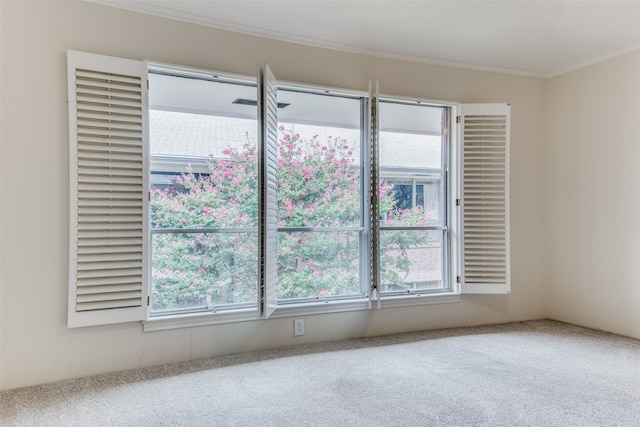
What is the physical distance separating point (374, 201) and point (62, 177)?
2183mm

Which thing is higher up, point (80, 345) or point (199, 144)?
point (199, 144)

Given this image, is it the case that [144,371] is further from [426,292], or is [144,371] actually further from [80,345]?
[426,292]

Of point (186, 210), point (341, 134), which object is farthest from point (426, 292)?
point (186, 210)

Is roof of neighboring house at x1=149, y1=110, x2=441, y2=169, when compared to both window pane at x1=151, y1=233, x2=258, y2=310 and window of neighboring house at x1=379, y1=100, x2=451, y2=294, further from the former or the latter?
window pane at x1=151, y1=233, x2=258, y2=310

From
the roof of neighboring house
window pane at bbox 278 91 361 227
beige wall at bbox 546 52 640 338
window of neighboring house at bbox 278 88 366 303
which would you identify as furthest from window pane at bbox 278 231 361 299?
beige wall at bbox 546 52 640 338

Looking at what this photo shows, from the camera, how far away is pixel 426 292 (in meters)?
3.81

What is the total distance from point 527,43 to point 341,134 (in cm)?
167

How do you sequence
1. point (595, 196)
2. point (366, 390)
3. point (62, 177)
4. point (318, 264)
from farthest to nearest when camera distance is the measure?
point (595, 196), point (318, 264), point (62, 177), point (366, 390)

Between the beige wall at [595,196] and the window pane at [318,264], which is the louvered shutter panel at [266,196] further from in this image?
the beige wall at [595,196]

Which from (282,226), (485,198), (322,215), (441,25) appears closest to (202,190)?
(282,226)

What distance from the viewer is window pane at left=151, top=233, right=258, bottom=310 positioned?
116 inches

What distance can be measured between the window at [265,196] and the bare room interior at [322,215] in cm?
2

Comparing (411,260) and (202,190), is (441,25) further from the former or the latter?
(202,190)

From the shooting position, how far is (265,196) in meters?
2.83
